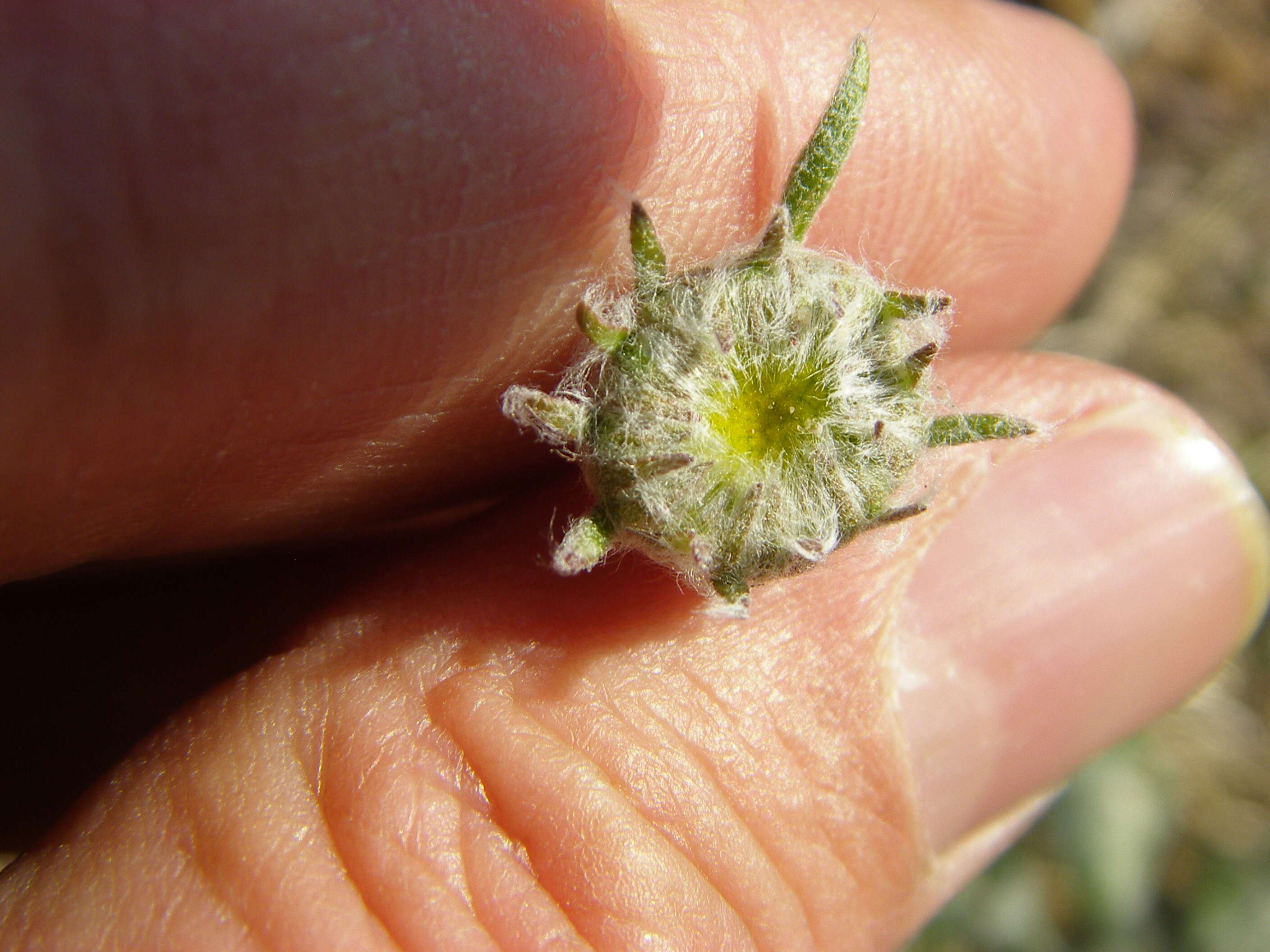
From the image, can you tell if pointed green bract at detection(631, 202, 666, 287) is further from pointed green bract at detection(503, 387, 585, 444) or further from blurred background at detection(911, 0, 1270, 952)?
blurred background at detection(911, 0, 1270, 952)

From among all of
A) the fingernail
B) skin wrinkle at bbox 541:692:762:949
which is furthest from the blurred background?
skin wrinkle at bbox 541:692:762:949

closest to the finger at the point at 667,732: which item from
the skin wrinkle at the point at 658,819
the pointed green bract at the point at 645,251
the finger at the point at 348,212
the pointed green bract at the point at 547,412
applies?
the skin wrinkle at the point at 658,819

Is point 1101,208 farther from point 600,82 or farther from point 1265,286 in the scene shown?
point 1265,286

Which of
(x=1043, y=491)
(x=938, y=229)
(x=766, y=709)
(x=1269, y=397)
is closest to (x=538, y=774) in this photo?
(x=766, y=709)

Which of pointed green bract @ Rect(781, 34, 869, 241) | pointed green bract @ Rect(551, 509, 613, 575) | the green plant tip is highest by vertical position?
pointed green bract @ Rect(781, 34, 869, 241)

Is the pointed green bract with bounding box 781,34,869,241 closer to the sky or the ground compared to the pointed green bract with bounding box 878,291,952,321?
closer to the sky
